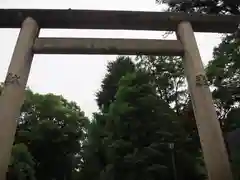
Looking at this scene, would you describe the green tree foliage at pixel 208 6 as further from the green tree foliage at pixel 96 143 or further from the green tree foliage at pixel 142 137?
the green tree foliage at pixel 96 143

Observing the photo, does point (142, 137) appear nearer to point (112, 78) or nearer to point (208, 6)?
point (208, 6)

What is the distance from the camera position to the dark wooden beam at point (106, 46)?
645 cm

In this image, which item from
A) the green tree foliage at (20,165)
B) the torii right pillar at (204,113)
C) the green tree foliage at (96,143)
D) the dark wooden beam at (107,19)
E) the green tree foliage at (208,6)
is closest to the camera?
the torii right pillar at (204,113)

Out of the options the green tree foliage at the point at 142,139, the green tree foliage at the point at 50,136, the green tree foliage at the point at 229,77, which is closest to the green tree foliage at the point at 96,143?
the green tree foliage at the point at 142,139

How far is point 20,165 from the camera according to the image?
22.1 metres

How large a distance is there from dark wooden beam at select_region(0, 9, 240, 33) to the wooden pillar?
0.25m

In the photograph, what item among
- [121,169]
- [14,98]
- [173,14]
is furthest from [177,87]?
[14,98]

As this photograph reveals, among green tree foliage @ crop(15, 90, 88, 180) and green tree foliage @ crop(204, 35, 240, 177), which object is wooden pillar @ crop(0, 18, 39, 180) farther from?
green tree foliage @ crop(15, 90, 88, 180)

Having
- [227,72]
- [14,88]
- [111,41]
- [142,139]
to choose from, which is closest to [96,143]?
[142,139]

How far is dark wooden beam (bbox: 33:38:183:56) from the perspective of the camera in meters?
6.45

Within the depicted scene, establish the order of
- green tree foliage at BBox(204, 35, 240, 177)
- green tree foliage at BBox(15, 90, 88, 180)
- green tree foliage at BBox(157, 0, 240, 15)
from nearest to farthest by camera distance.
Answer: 1. green tree foliage at BBox(157, 0, 240, 15)
2. green tree foliage at BBox(204, 35, 240, 177)
3. green tree foliage at BBox(15, 90, 88, 180)

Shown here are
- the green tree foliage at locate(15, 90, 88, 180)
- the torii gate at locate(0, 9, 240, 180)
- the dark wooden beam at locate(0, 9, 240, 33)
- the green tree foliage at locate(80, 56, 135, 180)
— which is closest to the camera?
the torii gate at locate(0, 9, 240, 180)

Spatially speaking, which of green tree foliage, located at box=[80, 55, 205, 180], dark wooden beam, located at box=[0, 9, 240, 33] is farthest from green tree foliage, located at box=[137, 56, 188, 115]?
dark wooden beam, located at box=[0, 9, 240, 33]

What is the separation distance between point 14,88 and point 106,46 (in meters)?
2.00
